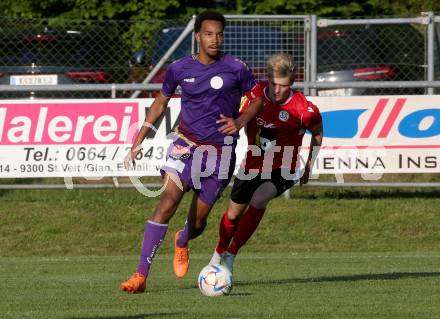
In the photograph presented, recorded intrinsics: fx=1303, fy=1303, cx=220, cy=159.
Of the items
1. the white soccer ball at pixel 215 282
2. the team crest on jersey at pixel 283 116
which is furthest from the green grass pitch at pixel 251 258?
the team crest on jersey at pixel 283 116

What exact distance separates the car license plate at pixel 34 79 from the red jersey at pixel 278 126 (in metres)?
7.68

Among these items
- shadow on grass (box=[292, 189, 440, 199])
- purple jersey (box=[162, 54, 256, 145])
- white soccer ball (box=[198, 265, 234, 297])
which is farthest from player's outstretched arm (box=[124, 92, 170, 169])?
shadow on grass (box=[292, 189, 440, 199])

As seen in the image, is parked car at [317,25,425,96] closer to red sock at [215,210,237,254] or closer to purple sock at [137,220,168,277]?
red sock at [215,210,237,254]

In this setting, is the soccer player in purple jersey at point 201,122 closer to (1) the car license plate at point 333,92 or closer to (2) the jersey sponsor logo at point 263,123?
(2) the jersey sponsor logo at point 263,123

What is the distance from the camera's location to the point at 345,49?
59.7 ft

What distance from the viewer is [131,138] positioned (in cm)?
1603

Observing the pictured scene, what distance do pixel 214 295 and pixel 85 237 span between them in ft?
21.2

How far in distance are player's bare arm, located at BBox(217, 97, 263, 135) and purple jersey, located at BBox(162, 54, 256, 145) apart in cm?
16

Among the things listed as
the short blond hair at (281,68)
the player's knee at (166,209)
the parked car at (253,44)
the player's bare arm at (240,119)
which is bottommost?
the parked car at (253,44)

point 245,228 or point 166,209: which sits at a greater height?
point 166,209

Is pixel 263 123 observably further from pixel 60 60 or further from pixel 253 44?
pixel 60 60

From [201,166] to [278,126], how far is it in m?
1.08

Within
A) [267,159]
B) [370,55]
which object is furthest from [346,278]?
[370,55]

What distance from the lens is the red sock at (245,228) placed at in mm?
11180
